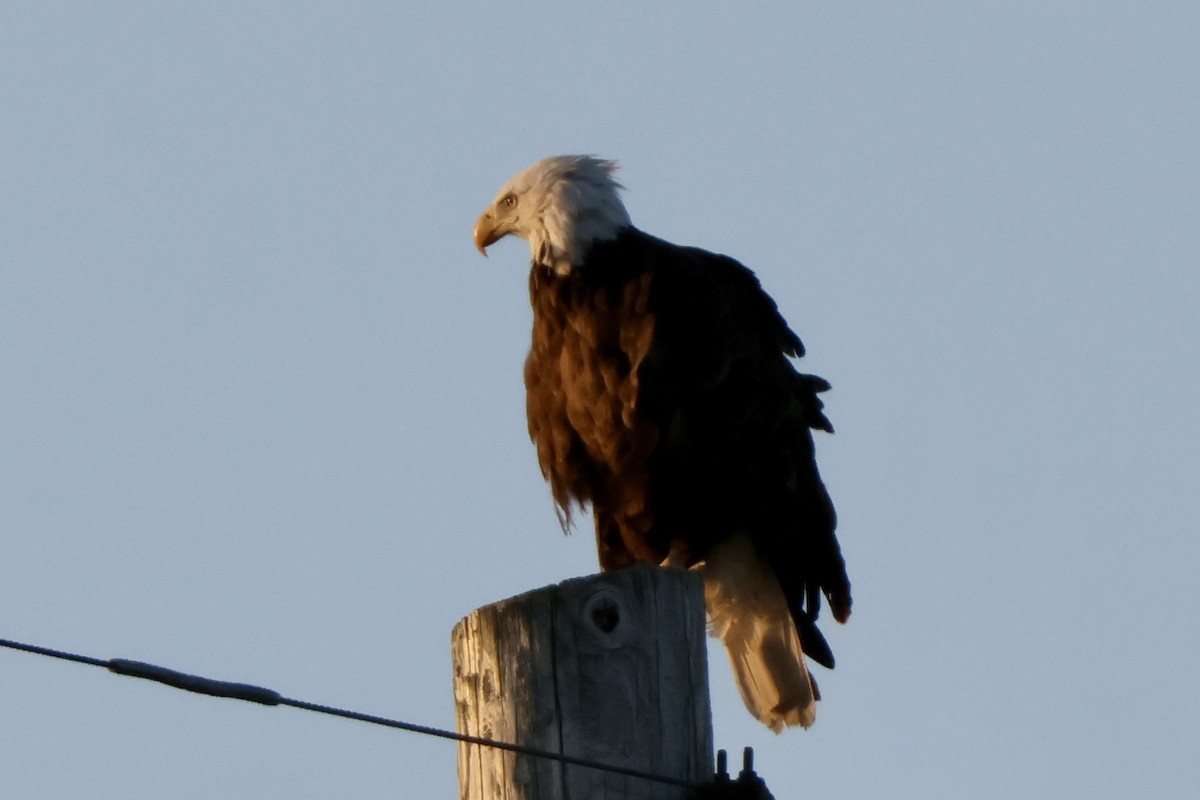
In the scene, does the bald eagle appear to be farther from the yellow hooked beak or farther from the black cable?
the black cable

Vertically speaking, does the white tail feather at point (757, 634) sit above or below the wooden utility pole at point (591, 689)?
above

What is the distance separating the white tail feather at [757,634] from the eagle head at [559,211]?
97 cm

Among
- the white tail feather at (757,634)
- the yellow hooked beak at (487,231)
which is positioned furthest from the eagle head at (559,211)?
the white tail feather at (757,634)

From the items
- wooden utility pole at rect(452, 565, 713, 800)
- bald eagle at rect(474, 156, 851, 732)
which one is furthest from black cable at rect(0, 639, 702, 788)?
bald eagle at rect(474, 156, 851, 732)

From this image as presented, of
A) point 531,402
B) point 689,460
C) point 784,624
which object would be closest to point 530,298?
point 531,402

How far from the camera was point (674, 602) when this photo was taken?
3146mm

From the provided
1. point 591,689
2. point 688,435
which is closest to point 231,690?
point 591,689

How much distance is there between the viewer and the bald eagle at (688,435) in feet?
18.9

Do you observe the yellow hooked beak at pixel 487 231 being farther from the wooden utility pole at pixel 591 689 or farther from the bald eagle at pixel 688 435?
the wooden utility pole at pixel 591 689

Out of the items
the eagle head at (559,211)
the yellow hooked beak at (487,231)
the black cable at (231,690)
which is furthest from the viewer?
the yellow hooked beak at (487,231)

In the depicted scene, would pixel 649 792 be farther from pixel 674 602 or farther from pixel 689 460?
pixel 689 460

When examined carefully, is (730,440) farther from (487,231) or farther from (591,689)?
(591,689)

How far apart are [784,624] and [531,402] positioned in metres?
0.96

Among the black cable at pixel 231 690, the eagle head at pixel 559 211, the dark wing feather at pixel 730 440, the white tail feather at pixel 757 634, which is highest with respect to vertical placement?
the eagle head at pixel 559 211
